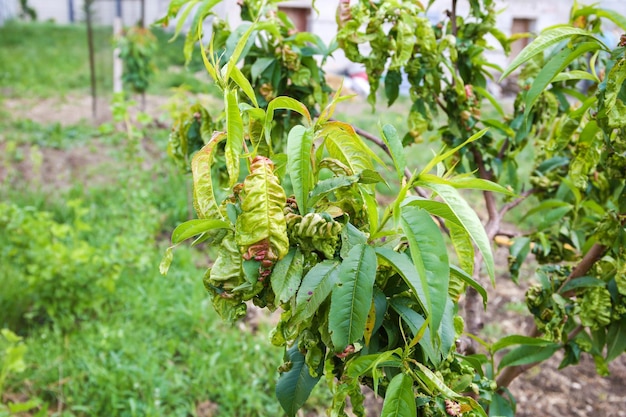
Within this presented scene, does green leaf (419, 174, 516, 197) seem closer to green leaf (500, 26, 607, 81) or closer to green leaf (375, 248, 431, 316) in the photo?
green leaf (375, 248, 431, 316)

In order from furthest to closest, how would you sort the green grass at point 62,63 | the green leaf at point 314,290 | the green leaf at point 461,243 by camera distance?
the green grass at point 62,63, the green leaf at point 461,243, the green leaf at point 314,290

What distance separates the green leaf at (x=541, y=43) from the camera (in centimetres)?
87

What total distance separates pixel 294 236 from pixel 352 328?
131 millimetres

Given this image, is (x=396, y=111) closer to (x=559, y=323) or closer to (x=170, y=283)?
(x=170, y=283)

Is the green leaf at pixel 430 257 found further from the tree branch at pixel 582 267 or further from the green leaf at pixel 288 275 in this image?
the tree branch at pixel 582 267

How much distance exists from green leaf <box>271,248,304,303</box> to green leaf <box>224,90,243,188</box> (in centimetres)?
12

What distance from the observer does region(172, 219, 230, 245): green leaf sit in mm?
702

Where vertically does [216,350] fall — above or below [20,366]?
below

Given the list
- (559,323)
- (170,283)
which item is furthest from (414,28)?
(170,283)

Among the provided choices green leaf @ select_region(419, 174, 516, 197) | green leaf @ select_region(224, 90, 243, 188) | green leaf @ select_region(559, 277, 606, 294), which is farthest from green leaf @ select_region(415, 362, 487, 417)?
green leaf @ select_region(559, 277, 606, 294)

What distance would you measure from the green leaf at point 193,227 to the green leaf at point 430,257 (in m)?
A: 0.23

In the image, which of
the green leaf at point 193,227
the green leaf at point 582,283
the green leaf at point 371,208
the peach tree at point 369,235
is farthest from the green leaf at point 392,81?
the green leaf at point 193,227

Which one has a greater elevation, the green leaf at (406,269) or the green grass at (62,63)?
the green leaf at (406,269)

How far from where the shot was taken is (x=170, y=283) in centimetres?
279
